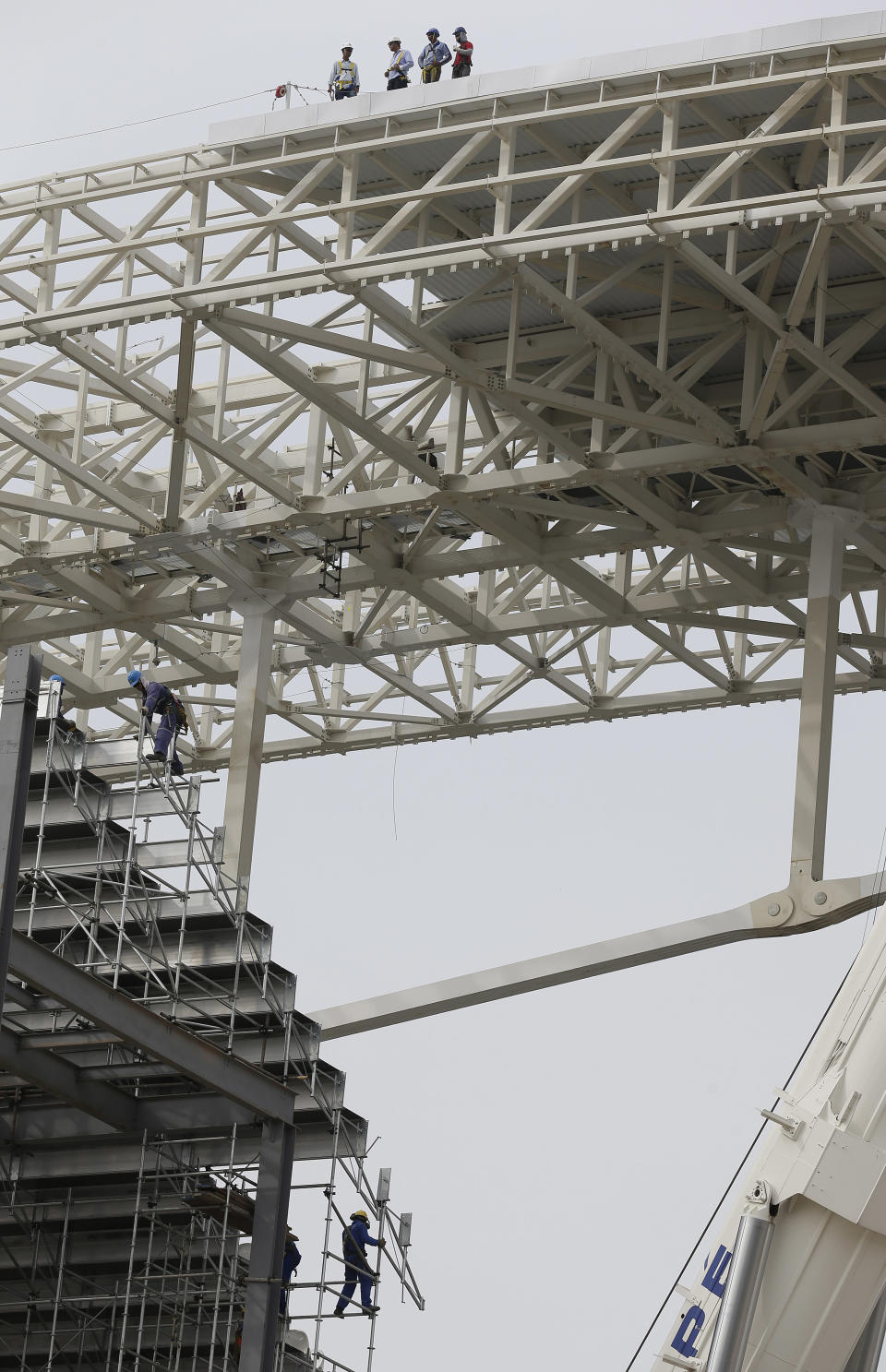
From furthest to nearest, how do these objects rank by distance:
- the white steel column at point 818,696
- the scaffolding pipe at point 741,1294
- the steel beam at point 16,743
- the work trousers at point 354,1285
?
the work trousers at point 354,1285 → the white steel column at point 818,696 → the steel beam at point 16,743 → the scaffolding pipe at point 741,1294

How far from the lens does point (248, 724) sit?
43.6m

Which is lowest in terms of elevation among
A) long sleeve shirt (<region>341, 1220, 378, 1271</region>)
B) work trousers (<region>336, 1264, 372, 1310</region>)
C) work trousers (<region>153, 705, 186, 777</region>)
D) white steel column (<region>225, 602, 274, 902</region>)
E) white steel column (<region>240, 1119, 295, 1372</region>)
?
white steel column (<region>240, 1119, 295, 1372</region>)

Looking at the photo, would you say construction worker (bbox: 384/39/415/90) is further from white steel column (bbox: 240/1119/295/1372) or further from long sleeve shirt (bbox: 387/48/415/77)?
white steel column (bbox: 240/1119/295/1372)

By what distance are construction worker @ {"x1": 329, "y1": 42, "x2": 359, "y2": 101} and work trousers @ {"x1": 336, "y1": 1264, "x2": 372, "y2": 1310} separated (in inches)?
675

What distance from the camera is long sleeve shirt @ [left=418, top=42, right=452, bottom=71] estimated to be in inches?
1508

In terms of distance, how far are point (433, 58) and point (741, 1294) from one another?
772 inches

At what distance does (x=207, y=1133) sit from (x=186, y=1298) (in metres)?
2.62

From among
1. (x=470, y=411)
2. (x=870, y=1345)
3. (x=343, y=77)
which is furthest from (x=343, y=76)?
(x=870, y=1345)

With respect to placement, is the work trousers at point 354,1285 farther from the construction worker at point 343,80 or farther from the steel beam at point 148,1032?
the construction worker at point 343,80

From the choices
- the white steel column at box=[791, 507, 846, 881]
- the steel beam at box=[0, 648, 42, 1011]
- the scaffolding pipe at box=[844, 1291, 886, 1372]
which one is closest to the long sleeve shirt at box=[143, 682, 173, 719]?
the steel beam at box=[0, 648, 42, 1011]

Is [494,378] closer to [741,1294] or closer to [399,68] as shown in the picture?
[399,68]

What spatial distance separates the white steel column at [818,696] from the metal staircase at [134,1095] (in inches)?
296

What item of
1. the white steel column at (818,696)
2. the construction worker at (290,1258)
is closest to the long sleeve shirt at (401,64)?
the white steel column at (818,696)

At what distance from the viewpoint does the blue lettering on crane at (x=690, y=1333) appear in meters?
26.6
